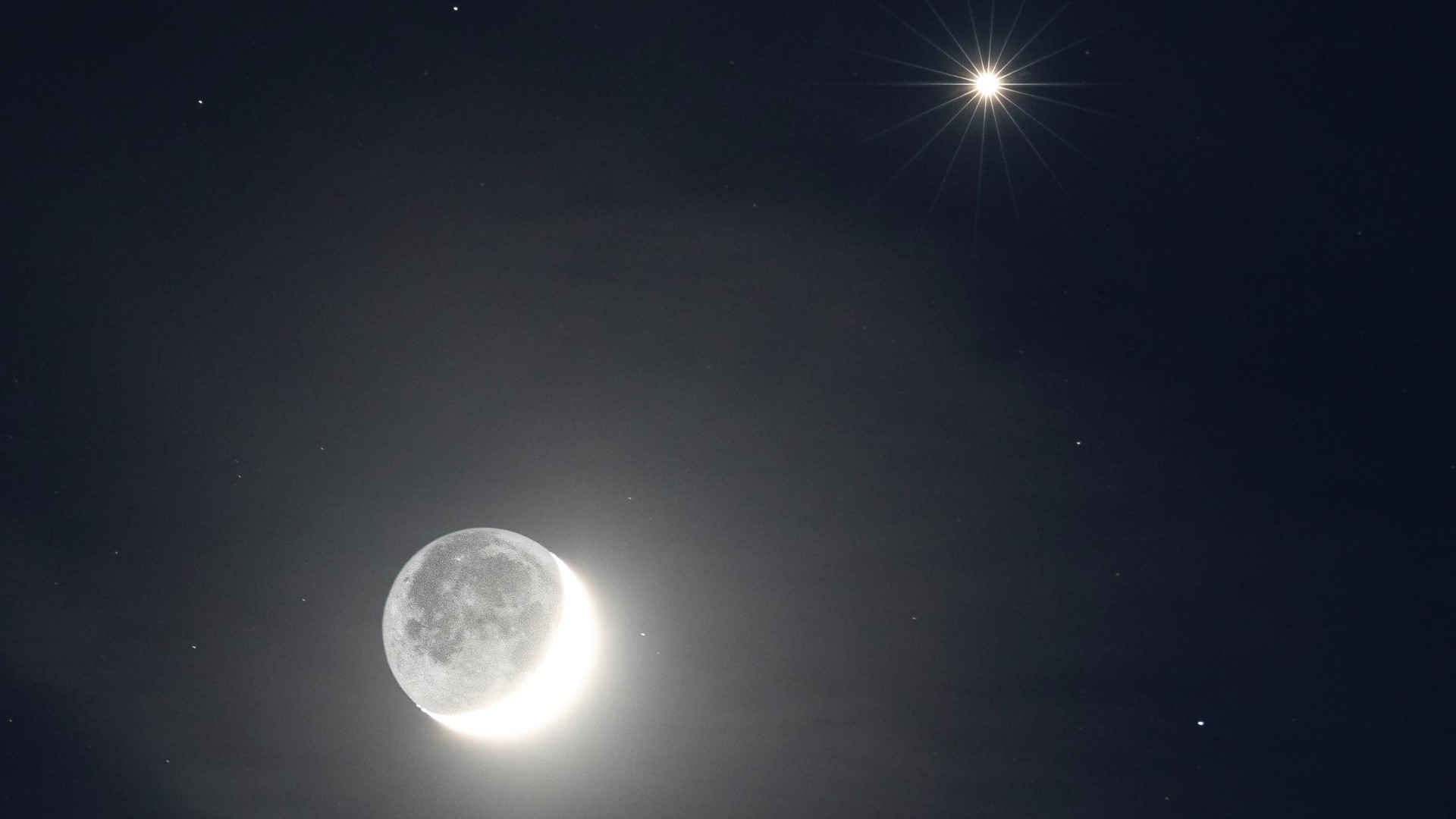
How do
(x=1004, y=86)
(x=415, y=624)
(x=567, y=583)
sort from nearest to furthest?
(x=1004, y=86)
(x=415, y=624)
(x=567, y=583)

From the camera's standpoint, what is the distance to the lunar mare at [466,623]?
34.0 ft

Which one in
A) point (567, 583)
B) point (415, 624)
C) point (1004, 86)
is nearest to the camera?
point (1004, 86)

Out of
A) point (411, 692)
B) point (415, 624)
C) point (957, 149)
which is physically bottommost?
point (411, 692)

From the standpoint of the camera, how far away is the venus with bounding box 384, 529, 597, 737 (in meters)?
10.4

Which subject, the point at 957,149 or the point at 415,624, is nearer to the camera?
the point at 957,149

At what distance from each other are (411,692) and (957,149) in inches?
369

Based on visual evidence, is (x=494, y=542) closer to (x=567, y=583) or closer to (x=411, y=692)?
(x=567, y=583)

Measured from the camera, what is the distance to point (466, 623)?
408 inches

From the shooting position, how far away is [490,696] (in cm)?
1055

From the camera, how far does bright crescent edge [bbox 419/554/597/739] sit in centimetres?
1075

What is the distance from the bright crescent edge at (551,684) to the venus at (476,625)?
22 millimetres

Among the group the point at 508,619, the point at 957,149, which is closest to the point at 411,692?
the point at 508,619

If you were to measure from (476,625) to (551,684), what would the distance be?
1.41 metres

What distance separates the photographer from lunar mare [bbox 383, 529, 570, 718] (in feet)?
34.0
